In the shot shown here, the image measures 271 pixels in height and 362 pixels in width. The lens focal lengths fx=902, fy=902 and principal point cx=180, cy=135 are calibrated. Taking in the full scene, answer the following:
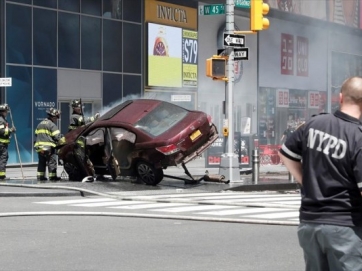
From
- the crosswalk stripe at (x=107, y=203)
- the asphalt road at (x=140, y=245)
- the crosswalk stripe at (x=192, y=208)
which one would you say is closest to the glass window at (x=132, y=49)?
the crosswalk stripe at (x=107, y=203)

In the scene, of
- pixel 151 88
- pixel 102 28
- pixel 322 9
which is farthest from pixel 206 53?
pixel 322 9

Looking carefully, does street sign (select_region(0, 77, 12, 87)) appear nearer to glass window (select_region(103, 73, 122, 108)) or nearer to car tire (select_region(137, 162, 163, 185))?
car tire (select_region(137, 162, 163, 185))

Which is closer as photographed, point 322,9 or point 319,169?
point 319,169

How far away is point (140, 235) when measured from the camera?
11273 mm

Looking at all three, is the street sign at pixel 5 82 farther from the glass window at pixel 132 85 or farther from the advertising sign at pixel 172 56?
the advertising sign at pixel 172 56

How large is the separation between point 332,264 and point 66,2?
2924 cm

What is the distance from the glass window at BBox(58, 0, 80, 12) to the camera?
33.1 metres

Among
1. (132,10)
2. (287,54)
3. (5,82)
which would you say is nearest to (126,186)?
(5,82)

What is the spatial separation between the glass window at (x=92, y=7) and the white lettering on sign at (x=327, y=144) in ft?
97.3

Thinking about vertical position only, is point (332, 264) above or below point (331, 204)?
below

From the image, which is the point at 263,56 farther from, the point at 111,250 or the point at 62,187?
the point at 111,250

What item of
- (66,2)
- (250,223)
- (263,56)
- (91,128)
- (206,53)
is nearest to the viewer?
(250,223)

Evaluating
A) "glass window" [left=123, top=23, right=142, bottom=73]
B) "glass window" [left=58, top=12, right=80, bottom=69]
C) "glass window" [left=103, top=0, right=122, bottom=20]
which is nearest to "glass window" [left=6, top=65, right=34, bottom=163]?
"glass window" [left=58, top=12, right=80, bottom=69]

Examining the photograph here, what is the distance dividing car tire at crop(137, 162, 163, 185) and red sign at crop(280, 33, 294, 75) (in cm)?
2846
